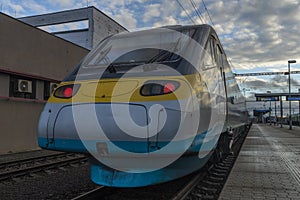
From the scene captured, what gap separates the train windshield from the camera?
15.5ft

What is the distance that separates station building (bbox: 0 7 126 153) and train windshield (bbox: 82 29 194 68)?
861cm

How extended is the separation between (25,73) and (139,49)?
10.2 m

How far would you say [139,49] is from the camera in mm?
5035

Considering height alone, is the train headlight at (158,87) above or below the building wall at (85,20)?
below

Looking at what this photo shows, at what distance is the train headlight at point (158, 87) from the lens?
12.3ft

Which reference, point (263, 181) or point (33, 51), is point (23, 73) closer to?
point (33, 51)

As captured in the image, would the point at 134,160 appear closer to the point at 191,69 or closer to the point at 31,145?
the point at 191,69

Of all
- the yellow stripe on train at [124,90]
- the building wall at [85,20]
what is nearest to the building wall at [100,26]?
the building wall at [85,20]

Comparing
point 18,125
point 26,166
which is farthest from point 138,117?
point 18,125

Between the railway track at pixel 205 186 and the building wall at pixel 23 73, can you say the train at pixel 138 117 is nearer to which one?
the railway track at pixel 205 186

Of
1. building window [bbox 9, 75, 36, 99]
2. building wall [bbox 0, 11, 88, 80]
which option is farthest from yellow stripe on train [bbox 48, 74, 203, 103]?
building window [bbox 9, 75, 36, 99]

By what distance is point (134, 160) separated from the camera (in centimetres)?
381

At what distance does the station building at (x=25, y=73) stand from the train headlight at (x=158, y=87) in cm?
1022

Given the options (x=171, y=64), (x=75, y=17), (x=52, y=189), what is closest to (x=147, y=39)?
(x=171, y=64)
